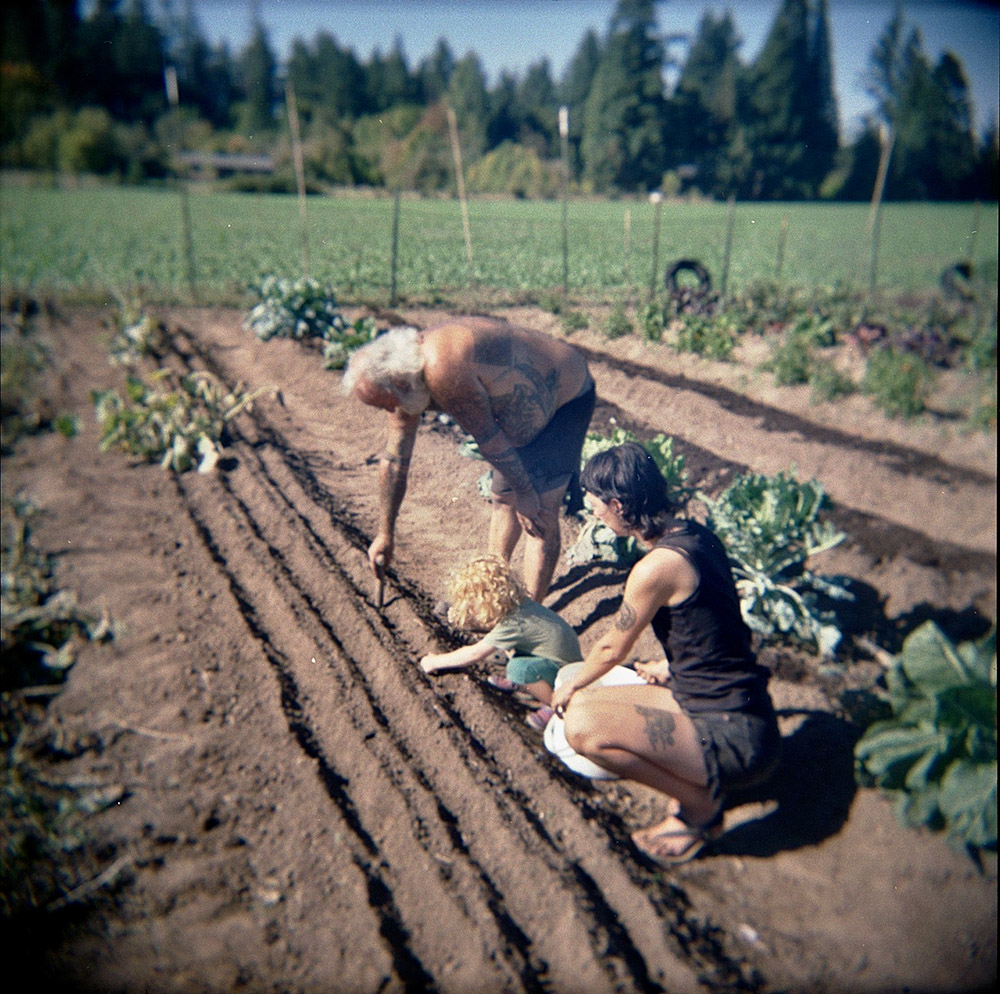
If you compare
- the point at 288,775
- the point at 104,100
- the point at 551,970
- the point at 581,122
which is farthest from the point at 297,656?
the point at 104,100

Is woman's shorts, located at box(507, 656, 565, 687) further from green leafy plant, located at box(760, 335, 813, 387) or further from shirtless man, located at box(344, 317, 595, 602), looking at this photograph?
green leafy plant, located at box(760, 335, 813, 387)

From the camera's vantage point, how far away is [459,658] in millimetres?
2986

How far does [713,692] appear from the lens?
7.77 feet

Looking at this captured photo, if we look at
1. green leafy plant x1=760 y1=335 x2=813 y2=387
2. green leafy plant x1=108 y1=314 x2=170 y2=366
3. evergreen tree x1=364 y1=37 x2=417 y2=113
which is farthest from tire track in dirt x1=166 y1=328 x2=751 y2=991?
evergreen tree x1=364 y1=37 x2=417 y2=113

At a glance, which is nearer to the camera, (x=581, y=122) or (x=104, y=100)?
(x=581, y=122)

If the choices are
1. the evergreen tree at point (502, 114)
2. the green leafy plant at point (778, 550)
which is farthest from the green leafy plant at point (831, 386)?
the evergreen tree at point (502, 114)

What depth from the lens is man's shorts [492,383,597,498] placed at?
131 inches

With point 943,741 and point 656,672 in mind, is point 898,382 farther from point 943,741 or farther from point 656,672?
point 943,741

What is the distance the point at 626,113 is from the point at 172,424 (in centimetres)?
812

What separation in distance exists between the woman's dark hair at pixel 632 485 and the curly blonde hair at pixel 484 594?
0.64 metres

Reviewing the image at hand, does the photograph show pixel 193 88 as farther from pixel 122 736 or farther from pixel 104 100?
pixel 122 736

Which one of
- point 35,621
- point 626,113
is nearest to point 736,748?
point 35,621

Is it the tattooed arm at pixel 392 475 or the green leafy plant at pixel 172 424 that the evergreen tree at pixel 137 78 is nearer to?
the green leafy plant at pixel 172 424

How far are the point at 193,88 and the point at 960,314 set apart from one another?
3559cm
